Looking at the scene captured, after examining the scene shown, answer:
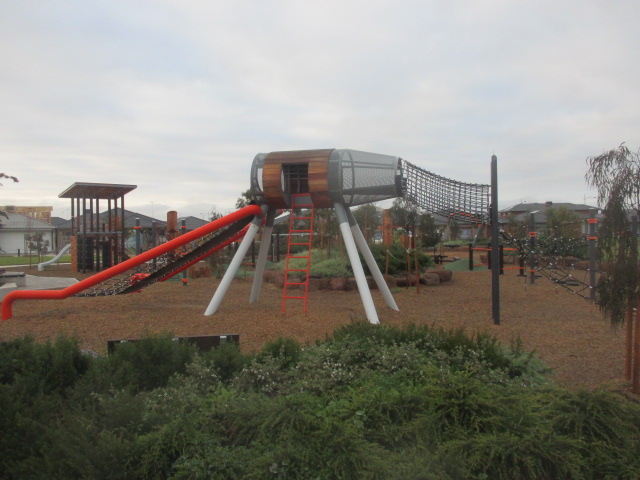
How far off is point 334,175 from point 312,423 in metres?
6.65

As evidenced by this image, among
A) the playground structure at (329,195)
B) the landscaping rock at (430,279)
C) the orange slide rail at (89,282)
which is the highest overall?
the playground structure at (329,195)

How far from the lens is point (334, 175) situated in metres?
9.71

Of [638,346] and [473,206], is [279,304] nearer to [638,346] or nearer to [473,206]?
[473,206]

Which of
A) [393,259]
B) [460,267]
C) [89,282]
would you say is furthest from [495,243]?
[460,267]

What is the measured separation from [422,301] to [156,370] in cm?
798

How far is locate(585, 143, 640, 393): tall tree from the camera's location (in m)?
5.21

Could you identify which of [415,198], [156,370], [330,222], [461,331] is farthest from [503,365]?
[330,222]

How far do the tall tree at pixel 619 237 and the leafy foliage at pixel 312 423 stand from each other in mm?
1352

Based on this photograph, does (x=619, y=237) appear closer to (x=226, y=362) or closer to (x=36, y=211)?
(x=226, y=362)

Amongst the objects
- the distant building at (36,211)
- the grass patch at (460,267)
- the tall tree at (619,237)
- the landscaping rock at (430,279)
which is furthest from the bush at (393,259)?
the distant building at (36,211)

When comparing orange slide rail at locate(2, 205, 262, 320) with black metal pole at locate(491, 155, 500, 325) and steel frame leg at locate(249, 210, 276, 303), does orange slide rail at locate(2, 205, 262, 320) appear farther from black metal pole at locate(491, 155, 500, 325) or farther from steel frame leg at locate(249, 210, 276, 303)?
black metal pole at locate(491, 155, 500, 325)

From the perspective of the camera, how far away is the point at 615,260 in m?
5.41

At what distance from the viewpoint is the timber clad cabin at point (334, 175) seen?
9.72m

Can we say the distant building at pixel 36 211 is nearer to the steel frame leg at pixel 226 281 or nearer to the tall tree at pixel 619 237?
the steel frame leg at pixel 226 281
